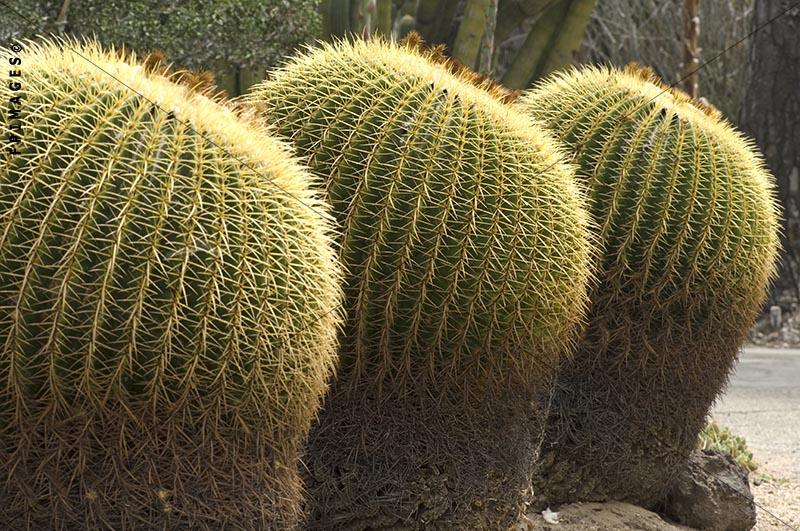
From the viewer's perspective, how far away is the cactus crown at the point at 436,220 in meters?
3.24

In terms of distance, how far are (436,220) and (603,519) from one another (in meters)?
1.67

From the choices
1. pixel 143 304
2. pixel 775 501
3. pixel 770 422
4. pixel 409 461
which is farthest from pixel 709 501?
pixel 143 304

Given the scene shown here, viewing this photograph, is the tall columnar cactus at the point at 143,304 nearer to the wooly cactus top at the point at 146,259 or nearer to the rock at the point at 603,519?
the wooly cactus top at the point at 146,259

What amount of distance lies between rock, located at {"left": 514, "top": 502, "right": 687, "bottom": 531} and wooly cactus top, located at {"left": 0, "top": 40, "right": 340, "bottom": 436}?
178cm

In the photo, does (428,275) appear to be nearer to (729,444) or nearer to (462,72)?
(462,72)

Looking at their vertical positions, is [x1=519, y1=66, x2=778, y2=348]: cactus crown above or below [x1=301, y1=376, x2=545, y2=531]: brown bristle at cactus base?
above

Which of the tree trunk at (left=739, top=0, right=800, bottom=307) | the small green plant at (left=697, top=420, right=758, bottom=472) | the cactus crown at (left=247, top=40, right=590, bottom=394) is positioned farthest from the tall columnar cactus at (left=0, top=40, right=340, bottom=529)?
the tree trunk at (left=739, top=0, right=800, bottom=307)

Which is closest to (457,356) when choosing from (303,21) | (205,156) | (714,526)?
(205,156)

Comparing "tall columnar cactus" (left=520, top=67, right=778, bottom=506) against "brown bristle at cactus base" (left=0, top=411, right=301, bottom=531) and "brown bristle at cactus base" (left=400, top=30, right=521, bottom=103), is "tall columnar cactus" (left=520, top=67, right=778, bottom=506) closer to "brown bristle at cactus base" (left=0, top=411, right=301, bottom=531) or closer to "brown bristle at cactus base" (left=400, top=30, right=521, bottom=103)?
"brown bristle at cactus base" (left=400, top=30, right=521, bottom=103)

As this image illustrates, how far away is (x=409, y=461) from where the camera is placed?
3.40 metres

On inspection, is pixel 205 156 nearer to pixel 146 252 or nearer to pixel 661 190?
pixel 146 252

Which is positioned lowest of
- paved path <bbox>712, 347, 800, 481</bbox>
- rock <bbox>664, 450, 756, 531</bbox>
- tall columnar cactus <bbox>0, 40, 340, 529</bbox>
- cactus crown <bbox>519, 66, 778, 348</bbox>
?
paved path <bbox>712, 347, 800, 481</bbox>

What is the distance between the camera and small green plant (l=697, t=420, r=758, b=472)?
5.83m

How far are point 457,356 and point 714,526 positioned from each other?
1.87m
